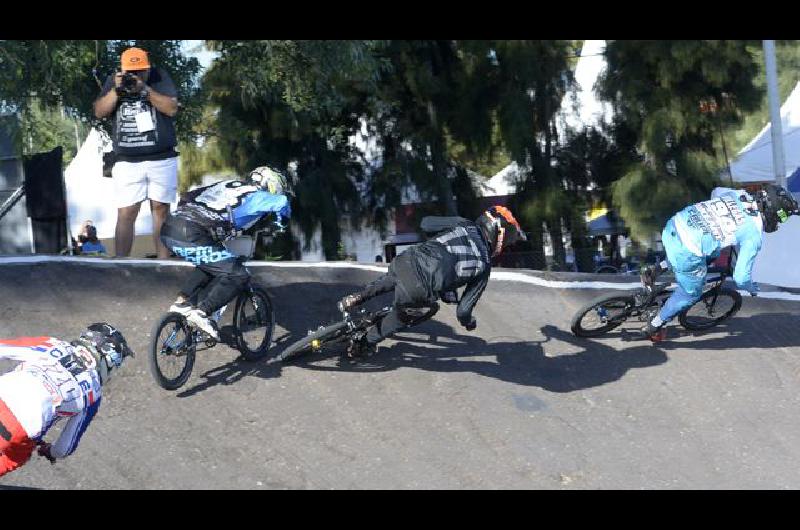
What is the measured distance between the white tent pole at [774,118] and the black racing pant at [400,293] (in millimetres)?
9141

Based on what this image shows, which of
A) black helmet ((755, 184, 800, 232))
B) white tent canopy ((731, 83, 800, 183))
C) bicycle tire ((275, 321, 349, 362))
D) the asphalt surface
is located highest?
white tent canopy ((731, 83, 800, 183))

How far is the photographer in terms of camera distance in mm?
10430

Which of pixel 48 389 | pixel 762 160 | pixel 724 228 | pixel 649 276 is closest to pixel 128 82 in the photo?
pixel 48 389

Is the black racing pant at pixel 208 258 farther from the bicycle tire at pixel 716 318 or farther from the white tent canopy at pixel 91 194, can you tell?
the white tent canopy at pixel 91 194

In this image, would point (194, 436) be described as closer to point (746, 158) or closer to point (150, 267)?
point (150, 267)

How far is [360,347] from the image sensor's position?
9445 millimetres

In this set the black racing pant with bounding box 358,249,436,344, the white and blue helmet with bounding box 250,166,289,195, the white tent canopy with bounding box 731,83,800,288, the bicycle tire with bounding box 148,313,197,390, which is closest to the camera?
the bicycle tire with bounding box 148,313,197,390

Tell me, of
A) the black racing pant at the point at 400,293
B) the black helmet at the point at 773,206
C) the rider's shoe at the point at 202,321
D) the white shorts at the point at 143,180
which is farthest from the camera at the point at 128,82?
the black helmet at the point at 773,206

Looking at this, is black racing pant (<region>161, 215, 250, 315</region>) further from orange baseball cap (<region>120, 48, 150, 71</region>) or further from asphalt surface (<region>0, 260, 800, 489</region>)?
orange baseball cap (<region>120, 48, 150, 71</region>)

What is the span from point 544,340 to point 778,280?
15.4 feet

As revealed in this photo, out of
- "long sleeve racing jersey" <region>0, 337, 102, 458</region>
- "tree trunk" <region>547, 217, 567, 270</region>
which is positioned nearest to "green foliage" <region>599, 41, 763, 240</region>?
"tree trunk" <region>547, 217, 567, 270</region>

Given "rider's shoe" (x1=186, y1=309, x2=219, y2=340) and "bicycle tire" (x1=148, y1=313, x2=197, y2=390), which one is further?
"rider's shoe" (x1=186, y1=309, x2=219, y2=340)

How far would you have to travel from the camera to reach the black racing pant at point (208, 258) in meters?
8.84

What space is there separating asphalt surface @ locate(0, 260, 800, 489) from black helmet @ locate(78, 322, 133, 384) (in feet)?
3.85
